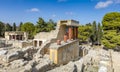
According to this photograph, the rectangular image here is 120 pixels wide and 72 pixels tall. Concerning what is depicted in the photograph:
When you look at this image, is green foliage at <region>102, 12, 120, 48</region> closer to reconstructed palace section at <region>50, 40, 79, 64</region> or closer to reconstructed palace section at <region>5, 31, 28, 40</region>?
reconstructed palace section at <region>50, 40, 79, 64</region>

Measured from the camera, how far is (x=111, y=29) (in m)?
26.2

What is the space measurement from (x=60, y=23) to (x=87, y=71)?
379 inches

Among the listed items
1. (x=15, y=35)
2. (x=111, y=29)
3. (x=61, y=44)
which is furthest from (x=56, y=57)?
(x=15, y=35)

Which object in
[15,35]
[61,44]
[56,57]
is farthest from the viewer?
[15,35]

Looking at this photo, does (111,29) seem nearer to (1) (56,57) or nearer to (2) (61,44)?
(2) (61,44)

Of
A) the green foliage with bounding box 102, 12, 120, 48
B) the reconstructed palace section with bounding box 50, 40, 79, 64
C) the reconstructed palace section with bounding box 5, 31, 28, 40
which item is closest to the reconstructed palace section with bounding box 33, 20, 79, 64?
the reconstructed palace section with bounding box 50, 40, 79, 64

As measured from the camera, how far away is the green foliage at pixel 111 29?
24.3m

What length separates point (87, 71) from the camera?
9328 mm

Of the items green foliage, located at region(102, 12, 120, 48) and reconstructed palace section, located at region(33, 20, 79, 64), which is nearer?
reconstructed palace section, located at region(33, 20, 79, 64)

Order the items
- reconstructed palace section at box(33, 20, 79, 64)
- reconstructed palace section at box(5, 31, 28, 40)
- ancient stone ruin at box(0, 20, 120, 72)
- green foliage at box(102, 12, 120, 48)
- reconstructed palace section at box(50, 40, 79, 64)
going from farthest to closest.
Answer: reconstructed palace section at box(5, 31, 28, 40), green foliage at box(102, 12, 120, 48), reconstructed palace section at box(33, 20, 79, 64), reconstructed palace section at box(50, 40, 79, 64), ancient stone ruin at box(0, 20, 120, 72)

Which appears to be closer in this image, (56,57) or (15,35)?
(56,57)

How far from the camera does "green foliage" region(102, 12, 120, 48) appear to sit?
24323 mm

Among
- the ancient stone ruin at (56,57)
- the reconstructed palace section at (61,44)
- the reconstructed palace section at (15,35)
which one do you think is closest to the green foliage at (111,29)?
the ancient stone ruin at (56,57)

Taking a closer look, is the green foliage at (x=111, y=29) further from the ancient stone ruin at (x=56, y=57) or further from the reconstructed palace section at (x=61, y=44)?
the reconstructed palace section at (x=61, y=44)
